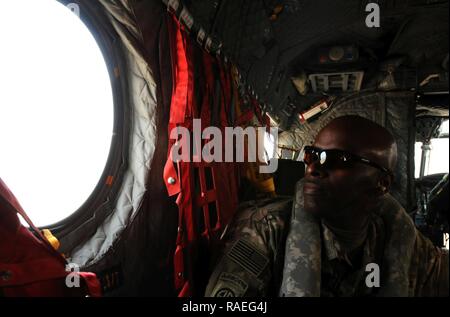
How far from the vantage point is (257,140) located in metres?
2.80

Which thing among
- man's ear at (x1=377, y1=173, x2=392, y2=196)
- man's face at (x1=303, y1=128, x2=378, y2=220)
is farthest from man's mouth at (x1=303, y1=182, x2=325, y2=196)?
man's ear at (x1=377, y1=173, x2=392, y2=196)

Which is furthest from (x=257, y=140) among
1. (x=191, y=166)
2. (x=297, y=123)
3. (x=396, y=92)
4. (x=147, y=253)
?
(x=396, y=92)

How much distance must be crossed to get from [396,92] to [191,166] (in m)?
3.97

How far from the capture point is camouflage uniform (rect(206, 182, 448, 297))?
1127mm

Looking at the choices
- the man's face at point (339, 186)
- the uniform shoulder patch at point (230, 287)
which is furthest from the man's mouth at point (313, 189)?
the uniform shoulder patch at point (230, 287)

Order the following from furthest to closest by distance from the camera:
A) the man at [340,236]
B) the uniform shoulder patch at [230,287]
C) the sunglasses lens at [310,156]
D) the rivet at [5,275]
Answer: the sunglasses lens at [310,156] → the man at [340,236] → the uniform shoulder patch at [230,287] → the rivet at [5,275]

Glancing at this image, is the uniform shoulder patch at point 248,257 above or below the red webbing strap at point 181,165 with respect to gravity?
below

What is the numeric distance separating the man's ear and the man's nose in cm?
29

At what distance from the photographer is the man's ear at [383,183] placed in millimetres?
1321

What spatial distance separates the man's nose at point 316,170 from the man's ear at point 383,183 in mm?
288

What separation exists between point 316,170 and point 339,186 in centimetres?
12

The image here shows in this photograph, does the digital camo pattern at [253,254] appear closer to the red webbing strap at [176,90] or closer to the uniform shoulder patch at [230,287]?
the uniform shoulder patch at [230,287]

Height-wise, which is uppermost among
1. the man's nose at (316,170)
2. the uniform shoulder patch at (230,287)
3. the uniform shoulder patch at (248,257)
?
the man's nose at (316,170)

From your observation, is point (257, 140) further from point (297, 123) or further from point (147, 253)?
point (297, 123)
